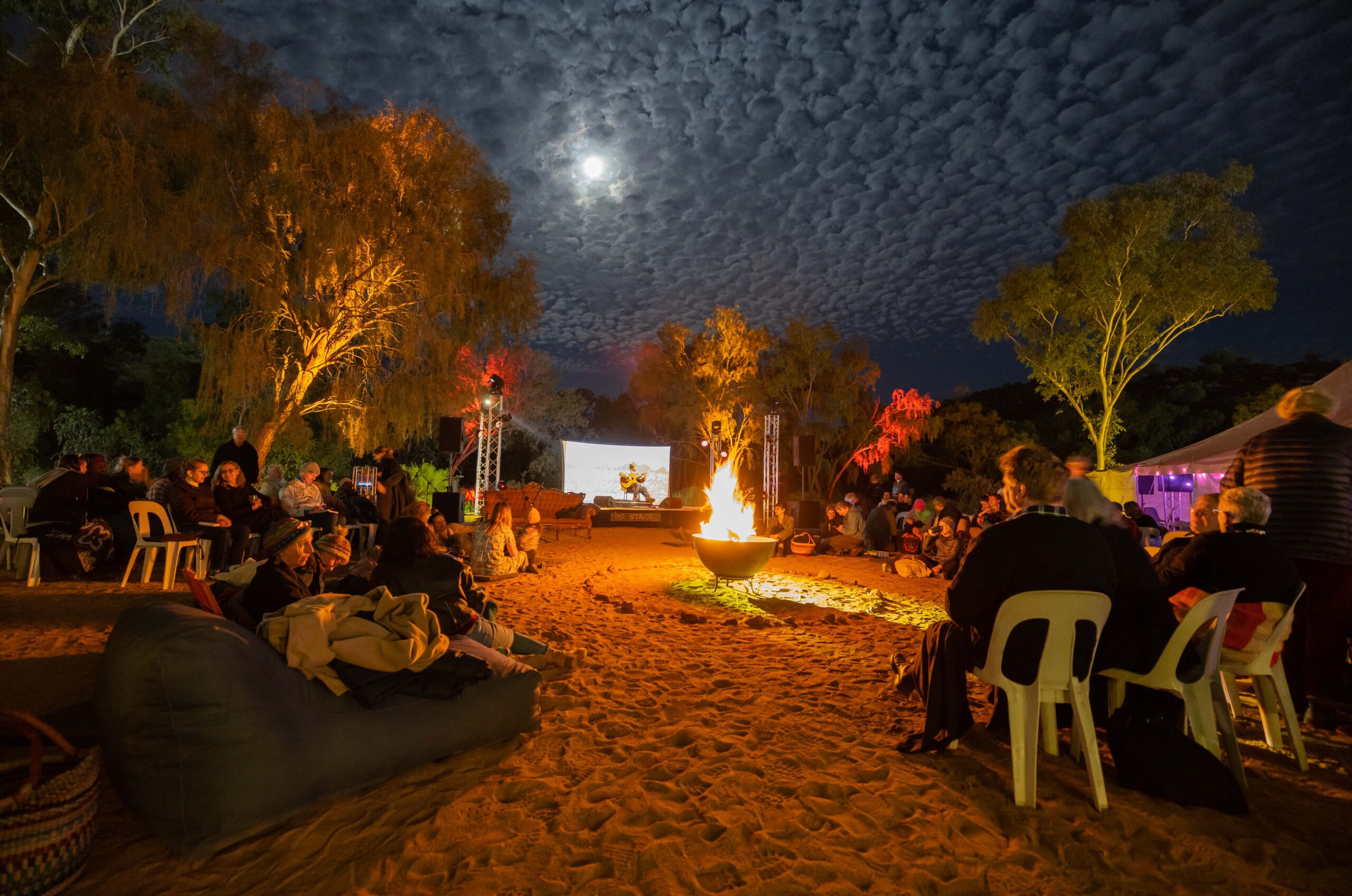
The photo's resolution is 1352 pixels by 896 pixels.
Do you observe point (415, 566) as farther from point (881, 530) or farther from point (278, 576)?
point (881, 530)

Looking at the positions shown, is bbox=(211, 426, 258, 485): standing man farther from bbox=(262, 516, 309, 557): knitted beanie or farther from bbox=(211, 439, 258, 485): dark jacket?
bbox=(262, 516, 309, 557): knitted beanie

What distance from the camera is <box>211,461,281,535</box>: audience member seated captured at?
6637 mm

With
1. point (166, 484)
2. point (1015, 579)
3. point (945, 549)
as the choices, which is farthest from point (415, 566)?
point (945, 549)

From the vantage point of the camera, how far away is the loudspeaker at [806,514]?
16.0 metres

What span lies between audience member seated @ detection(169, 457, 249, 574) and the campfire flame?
5126mm

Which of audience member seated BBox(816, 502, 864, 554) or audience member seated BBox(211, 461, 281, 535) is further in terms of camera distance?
audience member seated BBox(816, 502, 864, 554)

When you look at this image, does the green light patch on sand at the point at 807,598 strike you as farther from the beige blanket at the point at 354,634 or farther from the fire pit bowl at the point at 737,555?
the beige blanket at the point at 354,634

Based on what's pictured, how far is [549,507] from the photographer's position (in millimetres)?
13430

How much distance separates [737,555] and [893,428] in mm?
17040

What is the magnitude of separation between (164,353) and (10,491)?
1893cm

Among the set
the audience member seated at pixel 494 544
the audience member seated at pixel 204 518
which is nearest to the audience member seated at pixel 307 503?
the audience member seated at pixel 204 518

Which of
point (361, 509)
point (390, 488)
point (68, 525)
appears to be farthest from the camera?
point (361, 509)

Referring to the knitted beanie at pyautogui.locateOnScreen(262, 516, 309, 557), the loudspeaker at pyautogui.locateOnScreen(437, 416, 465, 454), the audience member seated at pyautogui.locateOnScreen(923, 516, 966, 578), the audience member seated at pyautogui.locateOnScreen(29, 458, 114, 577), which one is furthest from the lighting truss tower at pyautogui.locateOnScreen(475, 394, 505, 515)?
the knitted beanie at pyautogui.locateOnScreen(262, 516, 309, 557)

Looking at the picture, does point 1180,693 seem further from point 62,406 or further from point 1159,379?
point 1159,379
